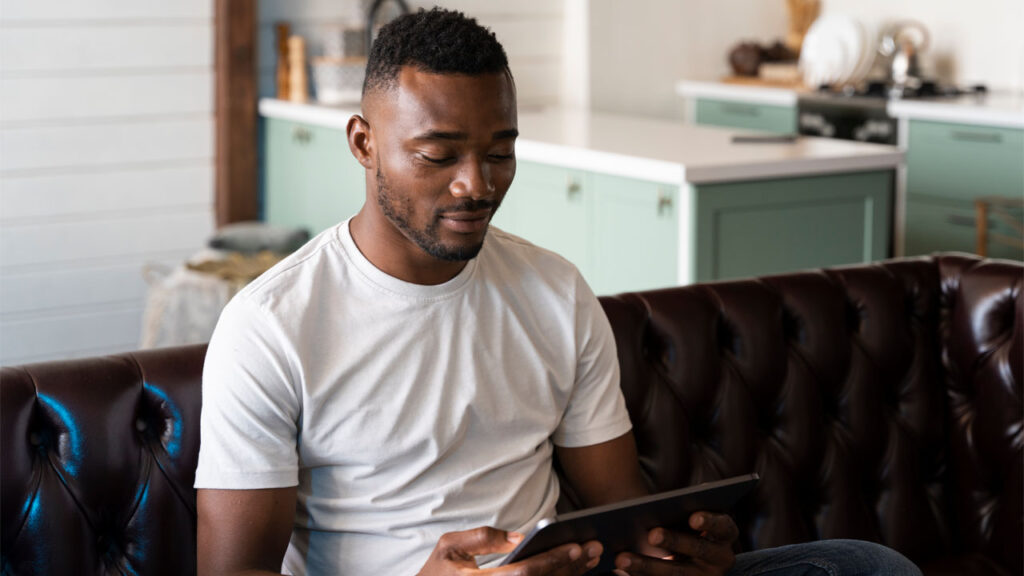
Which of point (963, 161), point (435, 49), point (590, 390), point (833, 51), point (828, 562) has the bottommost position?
point (828, 562)

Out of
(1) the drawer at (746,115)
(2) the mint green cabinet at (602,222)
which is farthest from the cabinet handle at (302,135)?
(1) the drawer at (746,115)

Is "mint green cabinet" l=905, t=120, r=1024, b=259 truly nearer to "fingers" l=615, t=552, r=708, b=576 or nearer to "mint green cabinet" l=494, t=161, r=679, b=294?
"mint green cabinet" l=494, t=161, r=679, b=294

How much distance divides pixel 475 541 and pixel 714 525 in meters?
0.28

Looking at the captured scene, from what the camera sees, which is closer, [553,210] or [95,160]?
[553,210]

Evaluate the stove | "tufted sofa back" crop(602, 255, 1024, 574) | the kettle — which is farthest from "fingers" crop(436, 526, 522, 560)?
the kettle

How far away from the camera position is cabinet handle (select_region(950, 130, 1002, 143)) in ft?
13.3

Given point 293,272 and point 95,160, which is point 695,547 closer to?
point 293,272

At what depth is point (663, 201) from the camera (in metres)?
2.97

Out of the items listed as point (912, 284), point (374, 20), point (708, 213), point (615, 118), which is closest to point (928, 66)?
point (615, 118)

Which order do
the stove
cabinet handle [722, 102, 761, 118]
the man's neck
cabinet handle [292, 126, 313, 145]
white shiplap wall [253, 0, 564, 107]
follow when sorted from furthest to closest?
cabinet handle [722, 102, 761, 118], white shiplap wall [253, 0, 564, 107], the stove, cabinet handle [292, 126, 313, 145], the man's neck

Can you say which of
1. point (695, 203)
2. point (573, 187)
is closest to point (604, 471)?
point (695, 203)

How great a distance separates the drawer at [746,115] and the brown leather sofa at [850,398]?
301 centimetres

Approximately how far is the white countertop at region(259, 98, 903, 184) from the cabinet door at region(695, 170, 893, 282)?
36 mm

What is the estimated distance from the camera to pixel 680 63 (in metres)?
5.46
